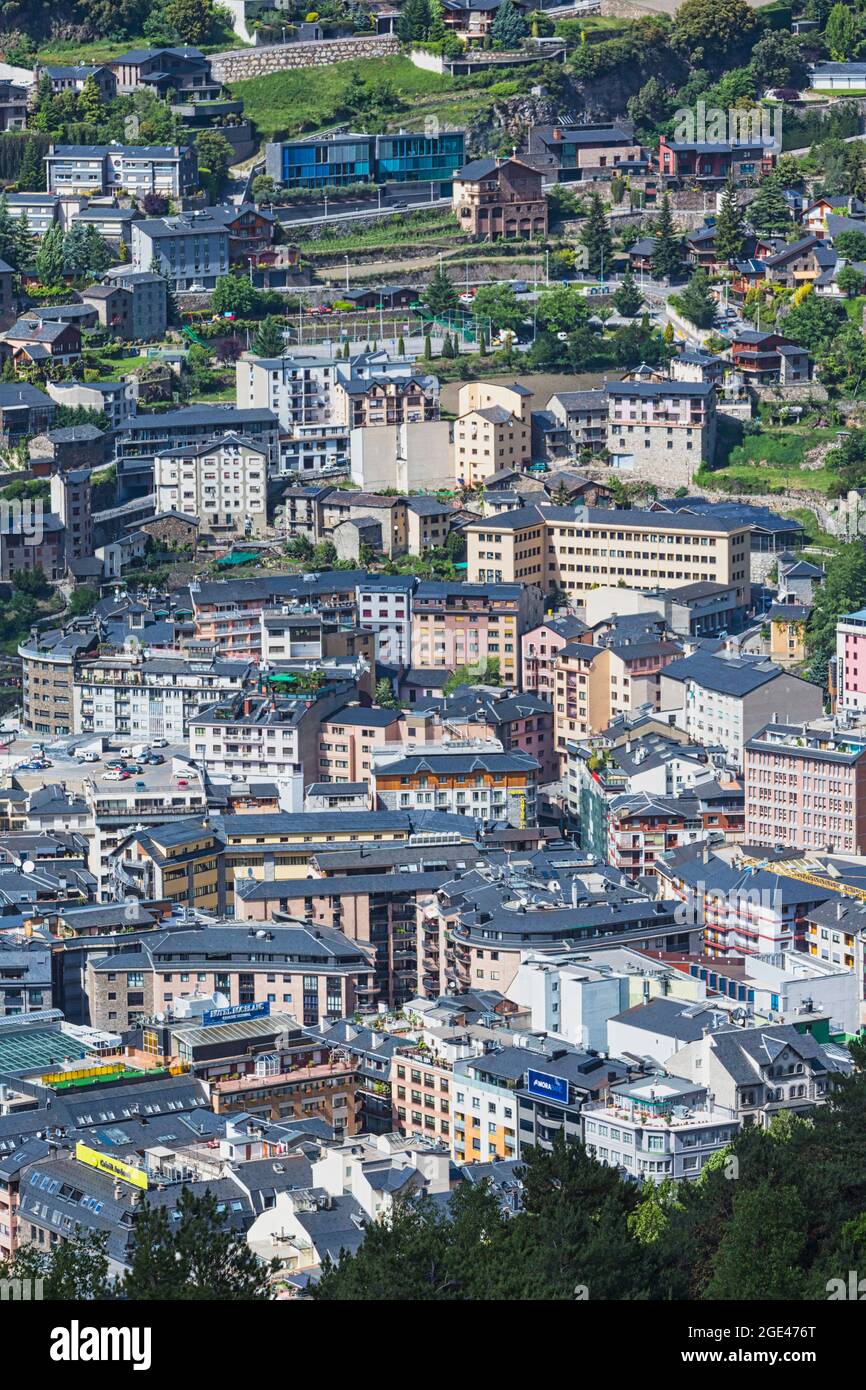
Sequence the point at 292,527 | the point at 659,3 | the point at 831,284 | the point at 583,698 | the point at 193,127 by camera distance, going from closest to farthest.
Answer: the point at 583,698
the point at 292,527
the point at 831,284
the point at 193,127
the point at 659,3

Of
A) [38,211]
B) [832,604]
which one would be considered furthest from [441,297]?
[832,604]

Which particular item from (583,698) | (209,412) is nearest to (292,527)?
(209,412)

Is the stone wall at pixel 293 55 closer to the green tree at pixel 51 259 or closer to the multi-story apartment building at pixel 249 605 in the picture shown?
the green tree at pixel 51 259

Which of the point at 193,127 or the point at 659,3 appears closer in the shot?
the point at 193,127
